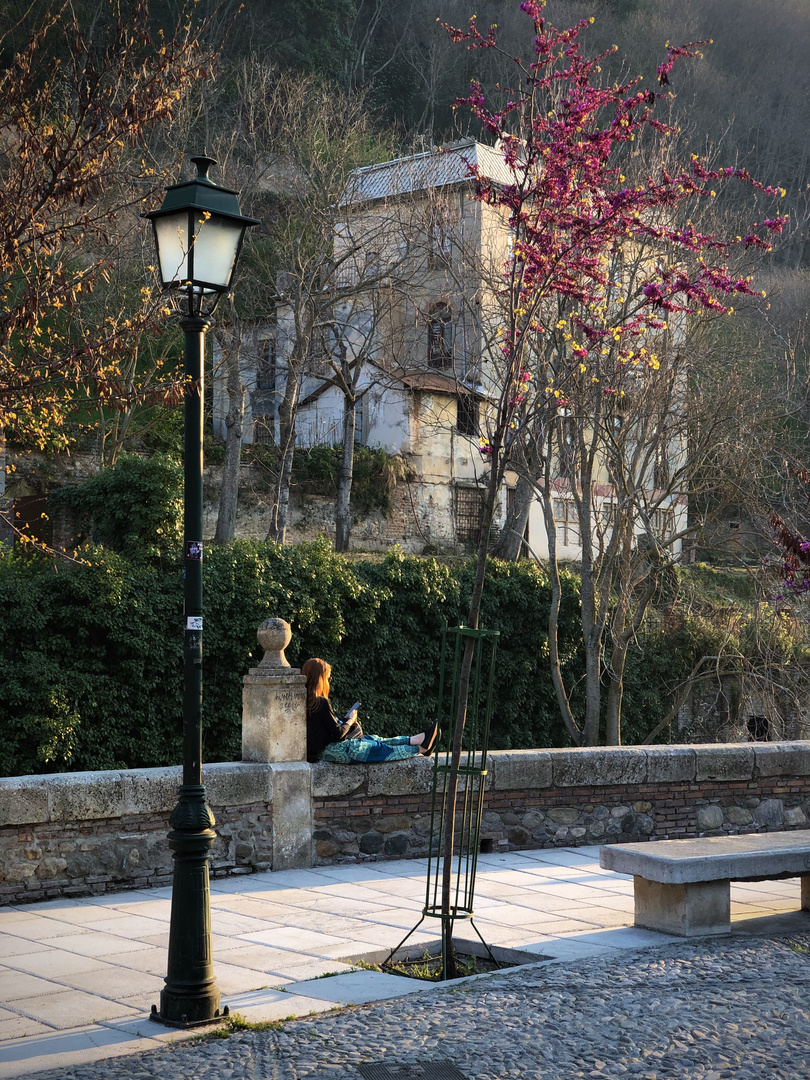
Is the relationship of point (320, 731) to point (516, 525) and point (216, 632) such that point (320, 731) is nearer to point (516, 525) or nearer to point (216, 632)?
point (216, 632)

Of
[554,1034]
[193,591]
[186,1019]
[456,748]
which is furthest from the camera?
[456,748]

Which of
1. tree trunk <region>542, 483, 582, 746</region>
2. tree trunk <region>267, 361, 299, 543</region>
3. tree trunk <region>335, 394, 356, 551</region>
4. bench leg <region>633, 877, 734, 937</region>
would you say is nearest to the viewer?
bench leg <region>633, 877, 734, 937</region>

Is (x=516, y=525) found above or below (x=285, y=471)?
below

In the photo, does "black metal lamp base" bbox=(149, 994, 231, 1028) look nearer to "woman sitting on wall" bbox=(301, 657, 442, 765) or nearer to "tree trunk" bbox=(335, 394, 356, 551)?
"woman sitting on wall" bbox=(301, 657, 442, 765)

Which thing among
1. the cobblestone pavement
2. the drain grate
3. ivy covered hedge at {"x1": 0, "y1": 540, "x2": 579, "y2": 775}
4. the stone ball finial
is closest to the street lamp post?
the cobblestone pavement

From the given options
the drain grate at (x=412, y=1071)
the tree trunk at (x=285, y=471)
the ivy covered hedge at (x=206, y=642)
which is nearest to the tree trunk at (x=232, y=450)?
the tree trunk at (x=285, y=471)

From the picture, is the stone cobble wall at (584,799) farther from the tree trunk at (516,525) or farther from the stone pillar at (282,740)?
the tree trunk at (516,525)

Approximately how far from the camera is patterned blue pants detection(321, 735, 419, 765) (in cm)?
869

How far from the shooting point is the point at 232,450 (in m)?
23.6

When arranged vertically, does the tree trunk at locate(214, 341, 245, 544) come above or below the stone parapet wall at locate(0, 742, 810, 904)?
above

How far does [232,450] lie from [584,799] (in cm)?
1534

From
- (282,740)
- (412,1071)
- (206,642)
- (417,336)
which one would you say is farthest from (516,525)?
(412,1071)

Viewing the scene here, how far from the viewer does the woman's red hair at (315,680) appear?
880 cm

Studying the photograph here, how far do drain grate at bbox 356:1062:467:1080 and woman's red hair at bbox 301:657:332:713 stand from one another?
4.73 metres
